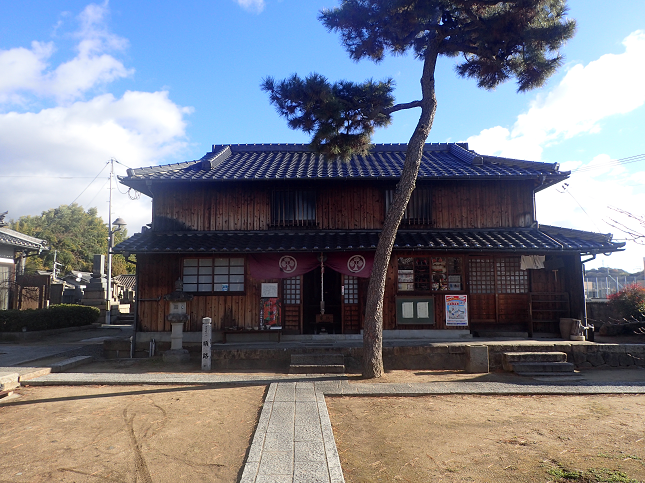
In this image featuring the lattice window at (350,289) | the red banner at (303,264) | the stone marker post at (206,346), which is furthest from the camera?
the lattice window at (350,289)

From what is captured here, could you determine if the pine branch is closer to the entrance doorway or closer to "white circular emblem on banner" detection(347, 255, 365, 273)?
"white circular emblem on banner" detection(347, 255, 365, 273)

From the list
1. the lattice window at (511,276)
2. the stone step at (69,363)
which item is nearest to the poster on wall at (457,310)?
the lattice window at (511,276)

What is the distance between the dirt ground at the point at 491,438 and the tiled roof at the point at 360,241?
5160 mm

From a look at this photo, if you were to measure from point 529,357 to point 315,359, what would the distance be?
18.1ft

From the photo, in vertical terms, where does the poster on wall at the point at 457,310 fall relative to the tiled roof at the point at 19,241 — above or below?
below

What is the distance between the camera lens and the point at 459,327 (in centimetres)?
1313

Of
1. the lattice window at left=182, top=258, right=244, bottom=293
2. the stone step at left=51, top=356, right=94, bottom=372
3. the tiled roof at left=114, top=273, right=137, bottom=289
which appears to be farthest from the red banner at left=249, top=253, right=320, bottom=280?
the tiled roof at left=114, top=273, right=137, bottom=289

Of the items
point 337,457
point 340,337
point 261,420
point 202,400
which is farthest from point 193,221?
point 337,457

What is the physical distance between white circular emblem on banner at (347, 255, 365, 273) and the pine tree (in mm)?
3200

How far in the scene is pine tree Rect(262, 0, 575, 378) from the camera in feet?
29.6

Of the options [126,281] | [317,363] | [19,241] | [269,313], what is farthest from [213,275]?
[126,281]

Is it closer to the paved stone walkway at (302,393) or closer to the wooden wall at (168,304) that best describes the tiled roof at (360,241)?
the wooden wall at (168,304)

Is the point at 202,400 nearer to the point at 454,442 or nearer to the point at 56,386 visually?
the point at 56,386

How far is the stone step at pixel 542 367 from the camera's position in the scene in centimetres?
1009
